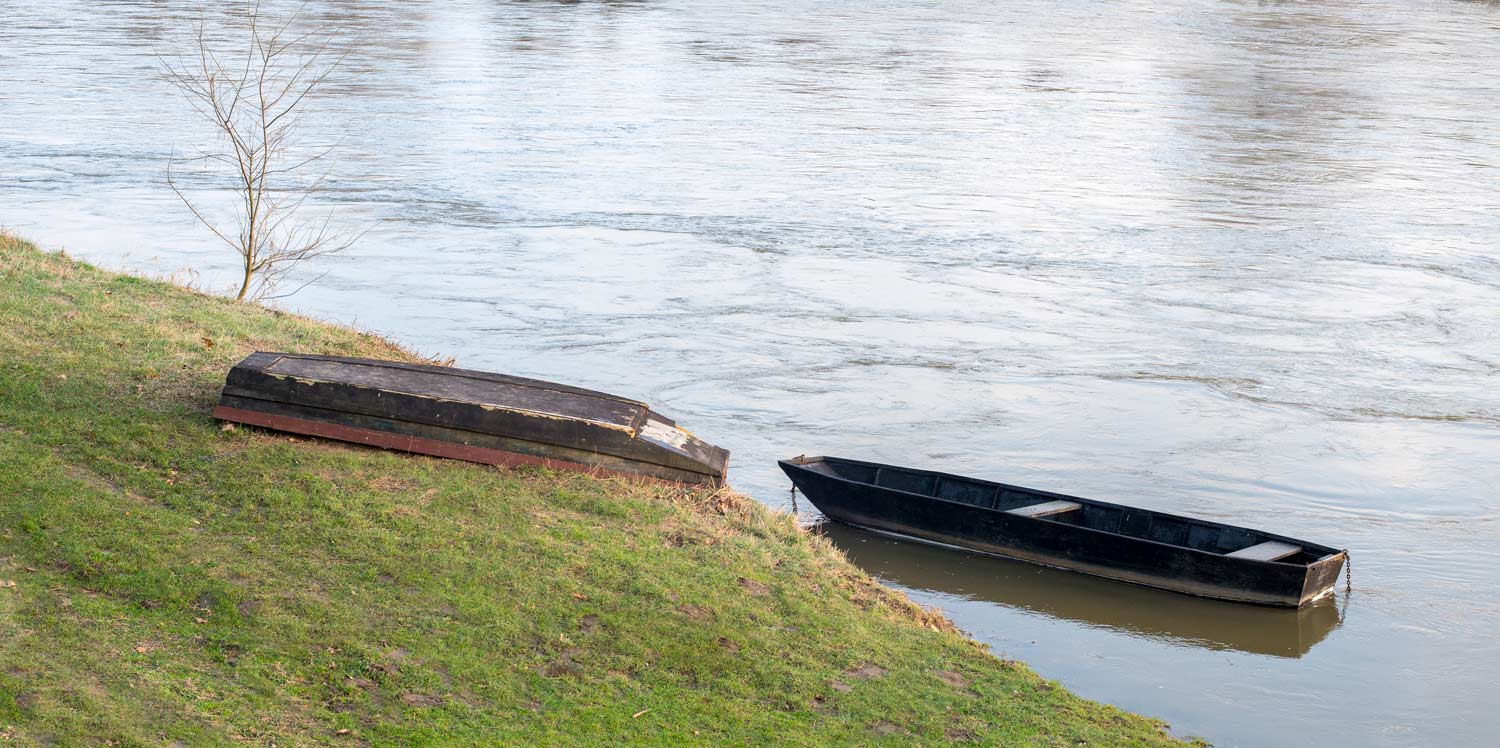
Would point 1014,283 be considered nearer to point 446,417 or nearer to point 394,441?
point 446,417

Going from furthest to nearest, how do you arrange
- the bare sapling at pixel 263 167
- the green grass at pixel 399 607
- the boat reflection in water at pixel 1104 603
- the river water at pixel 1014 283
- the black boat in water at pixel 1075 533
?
1. the bare sapling at pixel 263 167
2. the river water at pixel 1014 283
3. the black boat in water at pixel 1075 533
4. the boat reflection in water at pixel 1104 603
5. the green grass at pixel 399 607

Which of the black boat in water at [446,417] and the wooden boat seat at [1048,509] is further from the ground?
the black boat in water at [446,417]

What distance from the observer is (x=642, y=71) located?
5631 cm

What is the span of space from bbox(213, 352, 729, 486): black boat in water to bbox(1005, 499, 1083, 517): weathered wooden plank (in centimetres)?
398

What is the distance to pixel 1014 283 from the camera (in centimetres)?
2681

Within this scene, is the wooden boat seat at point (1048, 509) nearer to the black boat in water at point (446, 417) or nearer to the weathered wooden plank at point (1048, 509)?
the weathered wooden plank at point (1048, 509)

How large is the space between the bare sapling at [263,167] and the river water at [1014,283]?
0.81 m

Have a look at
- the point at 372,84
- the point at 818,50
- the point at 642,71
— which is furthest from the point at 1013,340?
the point at 818,50

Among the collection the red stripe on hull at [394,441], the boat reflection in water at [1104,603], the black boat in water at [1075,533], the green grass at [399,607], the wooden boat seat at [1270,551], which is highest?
the red stripe on hull at [394,441]

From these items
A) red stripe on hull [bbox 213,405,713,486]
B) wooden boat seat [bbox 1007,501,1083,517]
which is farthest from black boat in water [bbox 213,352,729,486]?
wooden boat seat [bbox 1007,501,1083,517]

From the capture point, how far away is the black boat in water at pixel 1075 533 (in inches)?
524

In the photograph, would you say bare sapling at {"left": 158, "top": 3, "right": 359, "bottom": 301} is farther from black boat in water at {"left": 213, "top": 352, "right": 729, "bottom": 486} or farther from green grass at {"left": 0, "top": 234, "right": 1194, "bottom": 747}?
green grass at {"left": 0, "top": 234, "right": 1194, "bottom": 747}

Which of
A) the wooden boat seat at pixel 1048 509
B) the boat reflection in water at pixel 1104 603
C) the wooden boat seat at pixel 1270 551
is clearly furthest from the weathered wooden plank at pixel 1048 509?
the wooden boat seat at pixel 1270 551

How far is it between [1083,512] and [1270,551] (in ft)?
5.99
